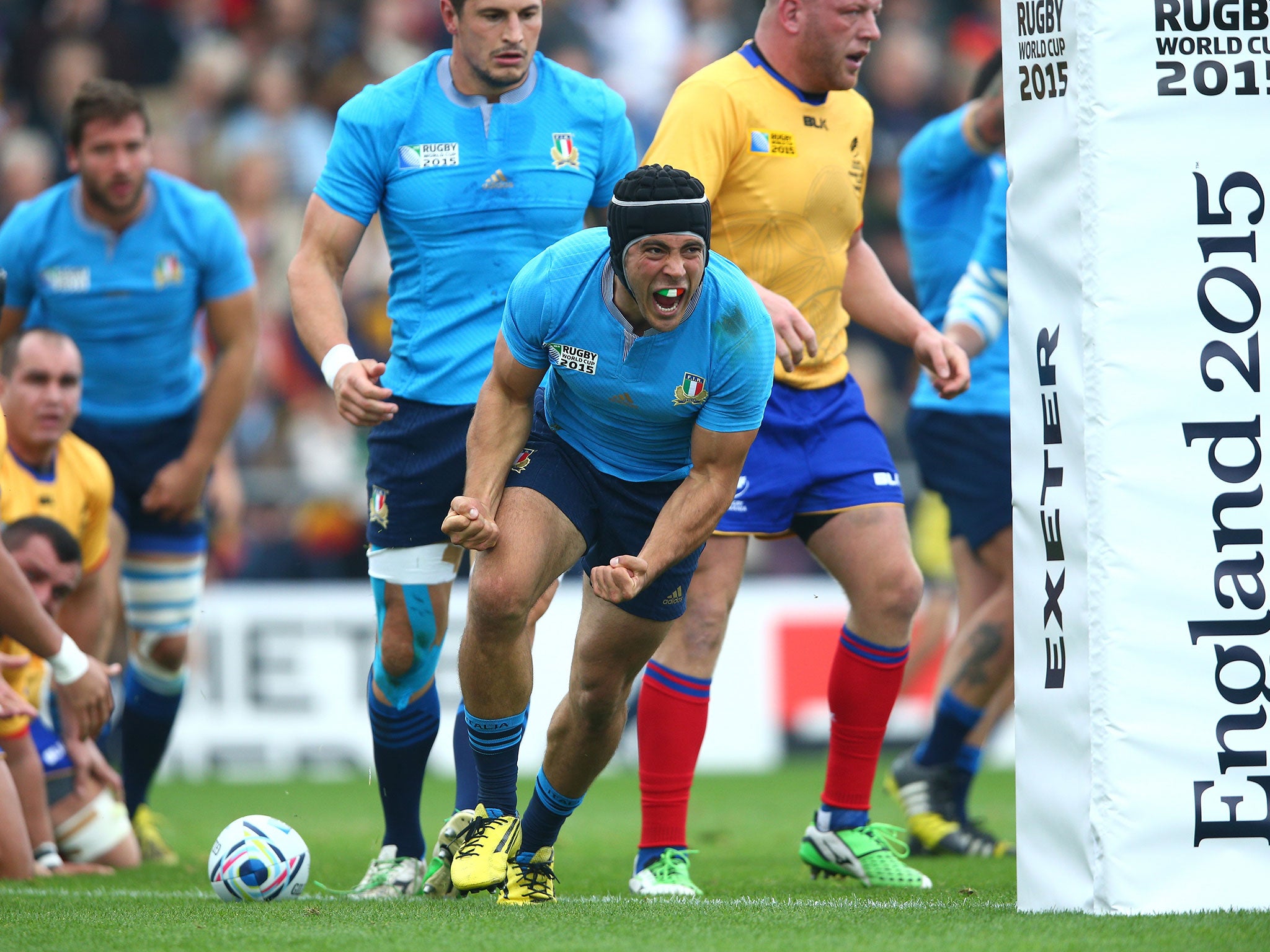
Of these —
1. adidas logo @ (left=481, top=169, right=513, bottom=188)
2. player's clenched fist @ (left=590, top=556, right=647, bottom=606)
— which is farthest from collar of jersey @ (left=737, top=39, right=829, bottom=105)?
player's clenched fist @ (left=590, top=556, right=647, bottom=606)

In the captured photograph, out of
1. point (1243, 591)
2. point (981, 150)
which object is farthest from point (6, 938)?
point (981, 150)

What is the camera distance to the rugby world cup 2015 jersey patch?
5.31 m

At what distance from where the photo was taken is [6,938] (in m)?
Answer: 4.03

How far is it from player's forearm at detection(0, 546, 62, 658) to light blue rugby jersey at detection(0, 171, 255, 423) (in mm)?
2029

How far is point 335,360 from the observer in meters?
5.00

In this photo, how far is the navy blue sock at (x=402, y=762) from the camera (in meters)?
5.47

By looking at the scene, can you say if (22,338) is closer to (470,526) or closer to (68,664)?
(68,664)

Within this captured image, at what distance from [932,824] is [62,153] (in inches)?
359

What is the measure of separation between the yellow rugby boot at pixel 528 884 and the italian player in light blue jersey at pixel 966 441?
239 centimetres

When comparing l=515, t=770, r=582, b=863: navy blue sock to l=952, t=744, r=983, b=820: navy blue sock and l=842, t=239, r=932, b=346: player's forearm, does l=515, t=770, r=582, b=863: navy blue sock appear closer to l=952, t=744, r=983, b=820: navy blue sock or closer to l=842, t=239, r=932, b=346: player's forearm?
l=842, t=239, r=932, b=346: player's forearm

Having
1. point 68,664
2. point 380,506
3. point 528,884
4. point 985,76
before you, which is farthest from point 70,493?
point 985,76

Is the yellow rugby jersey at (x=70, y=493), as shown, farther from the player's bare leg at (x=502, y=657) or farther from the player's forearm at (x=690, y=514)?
the player's forearm at (x=690, y=514)

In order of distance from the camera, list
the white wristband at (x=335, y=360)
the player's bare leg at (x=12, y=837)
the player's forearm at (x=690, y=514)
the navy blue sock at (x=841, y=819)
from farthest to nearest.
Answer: the player's bare leg at (x=12, y=837) < the navy blue sock at (x=841, y=819) < the white wristband at (x=335, y=360) < the player's forearm at (x=690, y=514)

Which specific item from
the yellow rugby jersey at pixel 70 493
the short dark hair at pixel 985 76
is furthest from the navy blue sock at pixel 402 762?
the short dark hair at pixel 985 76
